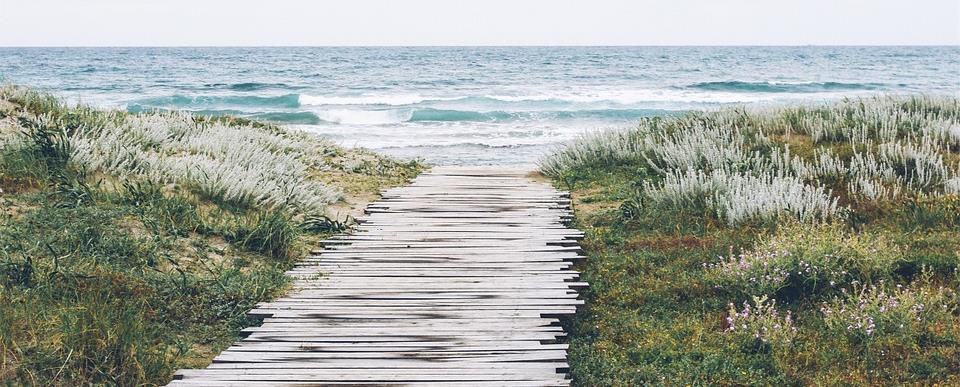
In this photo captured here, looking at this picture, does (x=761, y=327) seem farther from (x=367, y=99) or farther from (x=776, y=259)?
(x=367, y=99)

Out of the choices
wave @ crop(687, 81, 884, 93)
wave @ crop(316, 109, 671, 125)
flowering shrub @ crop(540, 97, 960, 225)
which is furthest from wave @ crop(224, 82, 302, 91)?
flowering shrub @ crop(540, 97, 960, 225)

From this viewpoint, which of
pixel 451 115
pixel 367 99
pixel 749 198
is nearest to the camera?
pixel 749 198

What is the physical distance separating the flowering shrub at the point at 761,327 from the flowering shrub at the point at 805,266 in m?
0.53

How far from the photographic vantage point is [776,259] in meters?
6.84

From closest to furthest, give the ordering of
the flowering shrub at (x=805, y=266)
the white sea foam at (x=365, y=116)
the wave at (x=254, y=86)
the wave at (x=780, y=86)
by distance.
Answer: the flowering shrub at (x=805, y=266) → the white sea foam at (x=365, y=116) → the wave at (x=254, y=86) → the wave at (x=780, y=86)

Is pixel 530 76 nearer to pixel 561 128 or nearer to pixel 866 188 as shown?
pixel 561 128

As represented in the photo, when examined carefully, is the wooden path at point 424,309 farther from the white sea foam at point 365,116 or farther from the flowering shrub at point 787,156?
the white sea foam at point 365,116

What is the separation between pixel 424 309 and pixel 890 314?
10.9ft

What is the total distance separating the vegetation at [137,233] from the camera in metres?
5.39

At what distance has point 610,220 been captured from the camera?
31.3ft

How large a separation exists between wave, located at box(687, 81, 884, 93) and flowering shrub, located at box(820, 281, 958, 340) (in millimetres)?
44228

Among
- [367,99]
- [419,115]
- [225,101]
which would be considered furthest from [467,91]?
[225,101]

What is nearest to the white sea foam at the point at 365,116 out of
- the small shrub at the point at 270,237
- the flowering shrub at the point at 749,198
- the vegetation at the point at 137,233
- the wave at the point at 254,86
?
the wave at the point at 254,86

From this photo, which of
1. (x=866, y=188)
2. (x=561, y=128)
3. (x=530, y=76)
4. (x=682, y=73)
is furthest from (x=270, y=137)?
(x=682, y=73)
